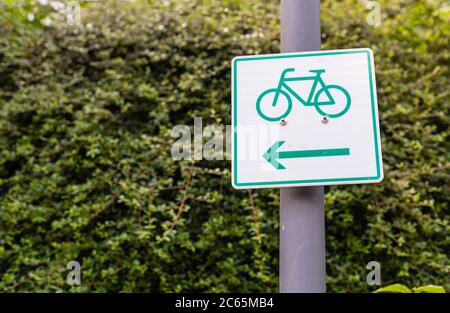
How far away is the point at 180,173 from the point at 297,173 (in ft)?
6.73

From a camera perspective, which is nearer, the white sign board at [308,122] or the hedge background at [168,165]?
the white sign board at [308,122]

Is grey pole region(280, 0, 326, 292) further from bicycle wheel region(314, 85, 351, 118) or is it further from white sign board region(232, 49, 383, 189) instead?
bicycle wheel region(314, 85, 351, 118)

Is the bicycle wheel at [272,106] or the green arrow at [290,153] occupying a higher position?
the bicycle wheel at [272,106]

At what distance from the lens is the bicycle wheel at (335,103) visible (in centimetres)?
151

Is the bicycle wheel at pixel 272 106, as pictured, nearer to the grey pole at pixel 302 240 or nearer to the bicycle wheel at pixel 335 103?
the bicycle wheel at pixel 335 103

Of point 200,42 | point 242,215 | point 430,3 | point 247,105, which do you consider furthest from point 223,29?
point 247,105

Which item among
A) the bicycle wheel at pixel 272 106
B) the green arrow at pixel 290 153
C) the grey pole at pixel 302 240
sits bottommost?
the grey pole at pixel 302 240

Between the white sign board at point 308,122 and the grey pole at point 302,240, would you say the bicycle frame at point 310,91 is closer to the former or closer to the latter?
the white sign board at point 308,122

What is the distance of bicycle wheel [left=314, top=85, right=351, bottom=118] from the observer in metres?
1.51

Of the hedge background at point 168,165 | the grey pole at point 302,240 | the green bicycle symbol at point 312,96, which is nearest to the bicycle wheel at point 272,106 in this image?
the green bicycle symbol at point 312,96

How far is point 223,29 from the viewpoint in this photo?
12.6 ft

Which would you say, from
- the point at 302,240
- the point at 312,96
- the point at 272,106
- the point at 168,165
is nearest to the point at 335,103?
the point at 312,96

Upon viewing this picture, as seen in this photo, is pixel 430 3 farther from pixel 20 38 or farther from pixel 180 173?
pixel 20 38

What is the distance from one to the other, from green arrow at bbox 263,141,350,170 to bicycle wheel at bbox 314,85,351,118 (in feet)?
0.35
